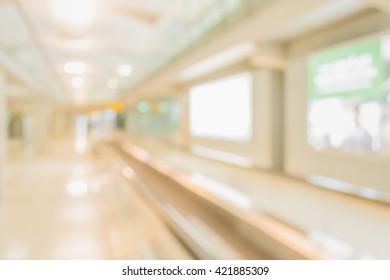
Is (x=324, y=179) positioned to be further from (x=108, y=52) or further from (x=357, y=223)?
(x=108, y=52)

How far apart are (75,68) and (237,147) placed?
8.68 m

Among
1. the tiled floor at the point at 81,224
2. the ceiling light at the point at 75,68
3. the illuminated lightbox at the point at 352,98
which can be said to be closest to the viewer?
the tiled floor at the point at 81,224

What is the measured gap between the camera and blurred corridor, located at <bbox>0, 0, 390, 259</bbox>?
3414 millimetres

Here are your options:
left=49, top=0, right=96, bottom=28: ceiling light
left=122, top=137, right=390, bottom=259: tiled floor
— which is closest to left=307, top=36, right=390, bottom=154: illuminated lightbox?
left=122, top=137, right=390, bottom=259: tiled floor

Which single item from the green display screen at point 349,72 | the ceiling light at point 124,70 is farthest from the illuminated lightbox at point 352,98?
the ceiling light at point 124,70

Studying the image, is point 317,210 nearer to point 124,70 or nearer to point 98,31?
point 98,31

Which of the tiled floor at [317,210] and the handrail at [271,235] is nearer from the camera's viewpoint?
the handrail at [271,235]

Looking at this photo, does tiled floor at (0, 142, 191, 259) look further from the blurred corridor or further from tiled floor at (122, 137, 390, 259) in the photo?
tiled floor at (122, 137, 390, 259)

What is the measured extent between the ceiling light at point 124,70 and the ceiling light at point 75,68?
55.6 inches

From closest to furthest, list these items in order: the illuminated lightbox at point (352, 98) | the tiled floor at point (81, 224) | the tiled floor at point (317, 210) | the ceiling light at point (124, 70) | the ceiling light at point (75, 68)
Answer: the tiled floor at point (81, 224), the tiled floor at point (317, 210), the illuminated lightbox at point (352, 98), the ceiling light at point (75, 68), the ceiling light at point (124, 70)

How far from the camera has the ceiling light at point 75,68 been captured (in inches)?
491

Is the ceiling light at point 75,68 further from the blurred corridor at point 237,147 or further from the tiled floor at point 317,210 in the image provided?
the tiled floor at point 317,210

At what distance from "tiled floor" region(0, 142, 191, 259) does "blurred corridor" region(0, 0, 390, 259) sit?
21 millimetres
